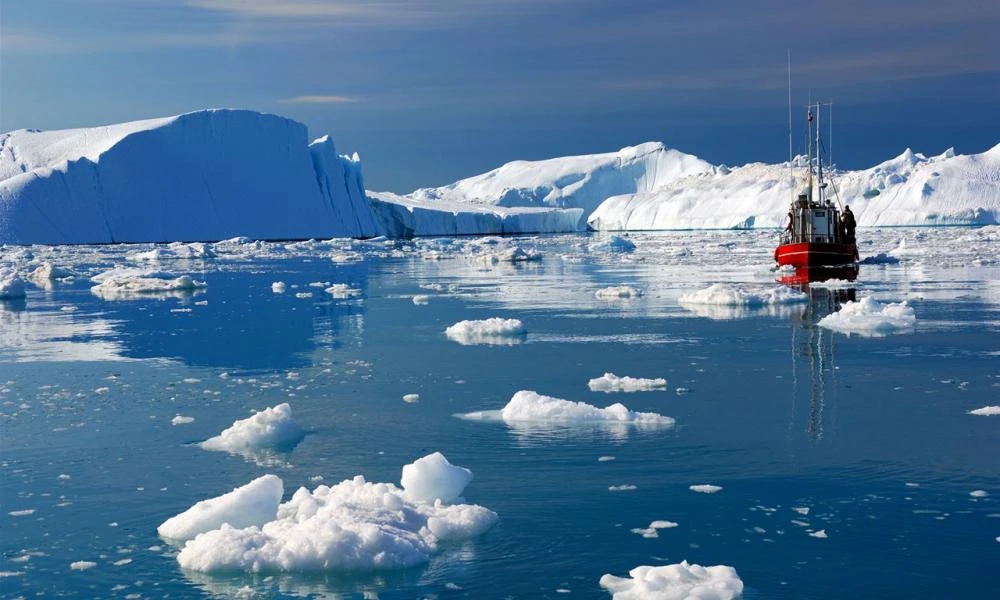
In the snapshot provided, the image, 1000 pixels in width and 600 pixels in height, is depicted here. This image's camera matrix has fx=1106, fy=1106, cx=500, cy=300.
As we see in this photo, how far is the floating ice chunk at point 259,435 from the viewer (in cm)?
710

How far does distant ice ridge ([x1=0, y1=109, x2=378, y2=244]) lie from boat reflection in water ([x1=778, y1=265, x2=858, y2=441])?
40.3 m

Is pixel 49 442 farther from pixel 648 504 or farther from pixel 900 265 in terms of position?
pixel 900 265

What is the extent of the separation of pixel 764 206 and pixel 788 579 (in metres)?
108

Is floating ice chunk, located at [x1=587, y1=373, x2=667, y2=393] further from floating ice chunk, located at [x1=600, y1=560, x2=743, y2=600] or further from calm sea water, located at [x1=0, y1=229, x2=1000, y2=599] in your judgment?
floating ice chunk, located at [x1=600, y1=560, x2=743, y2=600]

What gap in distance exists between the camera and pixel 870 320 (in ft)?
43.4

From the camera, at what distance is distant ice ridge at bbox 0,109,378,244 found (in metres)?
53.3

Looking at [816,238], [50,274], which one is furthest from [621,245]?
[50,274]

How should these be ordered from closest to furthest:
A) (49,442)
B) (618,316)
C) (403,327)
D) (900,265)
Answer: (49,442) < (403,327) < (618,316) < (900,265)

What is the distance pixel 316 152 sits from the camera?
212 ft

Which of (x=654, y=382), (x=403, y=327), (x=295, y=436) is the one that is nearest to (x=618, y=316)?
(x=403, y=327)

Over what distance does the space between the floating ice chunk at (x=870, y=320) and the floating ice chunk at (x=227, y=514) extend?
911 cm

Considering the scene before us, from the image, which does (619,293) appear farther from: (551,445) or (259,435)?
(259,435)

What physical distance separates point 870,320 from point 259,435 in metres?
8.58

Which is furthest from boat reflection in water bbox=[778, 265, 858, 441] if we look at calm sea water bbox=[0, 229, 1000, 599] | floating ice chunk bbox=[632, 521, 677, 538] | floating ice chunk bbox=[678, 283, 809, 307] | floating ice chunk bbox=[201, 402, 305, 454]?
floating ice chunk bbox=[201, 402, 305, 454]
